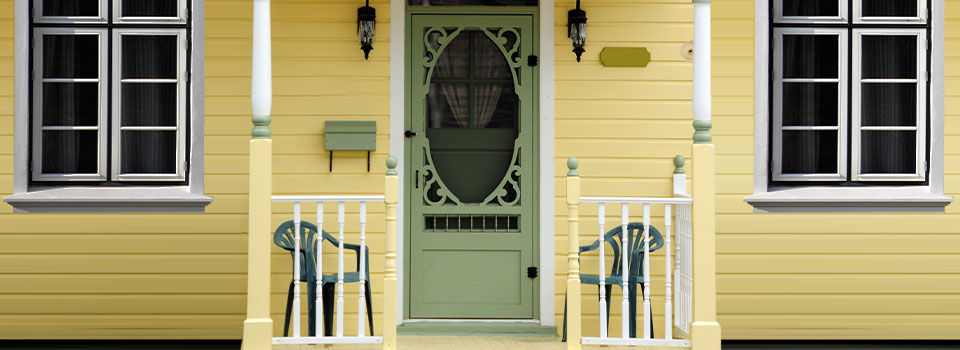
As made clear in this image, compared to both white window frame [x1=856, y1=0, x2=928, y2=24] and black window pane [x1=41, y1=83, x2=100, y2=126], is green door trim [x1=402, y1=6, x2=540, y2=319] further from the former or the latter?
white window frame [x1=856, y1=0, x2=928, y2=24]

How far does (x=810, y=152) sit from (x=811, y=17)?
909 mm

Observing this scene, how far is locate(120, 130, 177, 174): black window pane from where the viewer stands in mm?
6871

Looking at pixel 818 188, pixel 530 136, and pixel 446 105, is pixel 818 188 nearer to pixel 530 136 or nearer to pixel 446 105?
pixel 530 136

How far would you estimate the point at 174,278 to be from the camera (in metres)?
6.84

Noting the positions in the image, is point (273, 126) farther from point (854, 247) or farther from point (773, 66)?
point (854, 247)

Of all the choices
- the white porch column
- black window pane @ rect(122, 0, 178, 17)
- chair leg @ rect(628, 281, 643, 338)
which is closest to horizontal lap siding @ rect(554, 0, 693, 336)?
chair leg @ rect(628, 281, 643, 338)

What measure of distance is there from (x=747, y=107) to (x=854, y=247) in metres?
1.18

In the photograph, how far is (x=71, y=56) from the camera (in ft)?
22.5

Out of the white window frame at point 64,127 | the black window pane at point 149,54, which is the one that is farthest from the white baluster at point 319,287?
the white window frame at point 64,127

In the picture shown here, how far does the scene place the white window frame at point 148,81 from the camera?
6.84 meters

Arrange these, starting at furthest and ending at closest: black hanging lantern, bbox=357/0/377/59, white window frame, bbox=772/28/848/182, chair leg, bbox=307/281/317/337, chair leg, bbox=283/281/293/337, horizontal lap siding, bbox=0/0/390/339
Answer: white window frame, bbox=772/28/848/182 < horizontal lap siding, bbox=0/0/390/339 < black hanging lantern, bbox=357/0/377/59 < chair leg, bbox=283/281/293/337 < chair leg, bbox=307/281/317/337

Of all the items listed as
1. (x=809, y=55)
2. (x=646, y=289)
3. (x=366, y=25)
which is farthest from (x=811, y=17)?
(x=366, y=25)

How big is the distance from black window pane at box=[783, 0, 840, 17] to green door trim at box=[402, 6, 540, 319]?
1.73m

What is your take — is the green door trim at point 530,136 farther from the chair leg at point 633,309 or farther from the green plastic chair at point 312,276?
the chair leg at point 633,309
